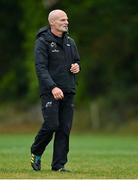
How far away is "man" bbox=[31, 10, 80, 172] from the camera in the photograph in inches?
514

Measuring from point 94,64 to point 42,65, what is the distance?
121 feet

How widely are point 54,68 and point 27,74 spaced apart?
3905 cm

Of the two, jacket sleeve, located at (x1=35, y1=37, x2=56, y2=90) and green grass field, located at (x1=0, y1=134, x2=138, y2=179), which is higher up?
jacket sleeve, located at (x1=35, y1=37, x2=56, y2=90)

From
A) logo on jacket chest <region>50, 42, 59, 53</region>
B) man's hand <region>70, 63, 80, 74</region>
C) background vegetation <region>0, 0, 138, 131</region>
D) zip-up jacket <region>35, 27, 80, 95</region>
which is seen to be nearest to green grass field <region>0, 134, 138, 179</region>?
zip-up jacket <region>35, 27, 80, 95</region>

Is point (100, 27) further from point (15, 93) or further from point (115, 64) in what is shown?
point (15, 93)

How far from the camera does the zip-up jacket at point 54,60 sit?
1310 centimetres

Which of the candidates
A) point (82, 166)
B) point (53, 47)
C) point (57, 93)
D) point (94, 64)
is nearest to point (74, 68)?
point (53, 47)

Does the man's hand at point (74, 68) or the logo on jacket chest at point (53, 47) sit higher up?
the logo on jacket chest at point (53, 47)

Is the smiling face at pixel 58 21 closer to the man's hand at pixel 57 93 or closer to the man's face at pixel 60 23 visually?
the man's face at pixel 60 23

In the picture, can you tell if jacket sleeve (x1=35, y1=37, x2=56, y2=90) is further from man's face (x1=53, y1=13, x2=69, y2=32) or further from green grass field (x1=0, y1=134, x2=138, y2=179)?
green grass field (x1=0, y1=134, x2=138, y2=179)

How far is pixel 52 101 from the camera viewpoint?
1307 centimetres

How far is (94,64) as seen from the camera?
4997 centimetres

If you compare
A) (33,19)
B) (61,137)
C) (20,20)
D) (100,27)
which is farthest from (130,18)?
(61,137)

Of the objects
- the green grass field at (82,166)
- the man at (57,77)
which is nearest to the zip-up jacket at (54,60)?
the man at (57,77)
